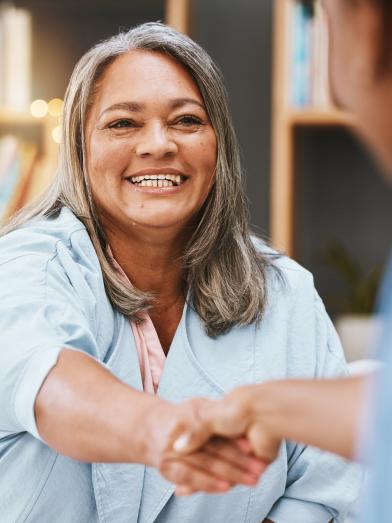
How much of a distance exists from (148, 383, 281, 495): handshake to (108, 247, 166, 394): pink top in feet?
1.43

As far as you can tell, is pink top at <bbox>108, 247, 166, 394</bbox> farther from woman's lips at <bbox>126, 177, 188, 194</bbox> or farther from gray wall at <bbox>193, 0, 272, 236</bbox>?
gray wall at <bbox>193, 0, 272, 236</bbox>

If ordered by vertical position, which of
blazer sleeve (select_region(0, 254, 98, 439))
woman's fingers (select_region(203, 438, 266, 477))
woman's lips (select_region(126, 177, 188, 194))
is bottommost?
woman's fingers (select_region(203, 438, 266, 477))

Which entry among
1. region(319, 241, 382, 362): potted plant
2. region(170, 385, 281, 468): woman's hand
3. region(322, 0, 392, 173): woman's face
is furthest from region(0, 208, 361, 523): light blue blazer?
region(319, 241, 382, 362): potted plant

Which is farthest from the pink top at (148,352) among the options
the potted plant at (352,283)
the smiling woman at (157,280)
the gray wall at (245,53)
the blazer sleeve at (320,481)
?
the gray wall at (245,53)

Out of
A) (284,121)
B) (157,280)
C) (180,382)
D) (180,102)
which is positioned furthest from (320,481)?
(284,121)

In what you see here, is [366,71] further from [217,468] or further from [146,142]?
[146,142]

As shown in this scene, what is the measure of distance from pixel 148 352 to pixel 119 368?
85mm

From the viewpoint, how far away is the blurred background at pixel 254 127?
3129 mm

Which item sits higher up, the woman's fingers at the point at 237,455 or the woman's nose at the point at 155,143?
the woman's nose at the point at 155,143

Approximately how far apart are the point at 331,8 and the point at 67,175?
2.80ft

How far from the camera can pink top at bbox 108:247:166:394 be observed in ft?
4.97

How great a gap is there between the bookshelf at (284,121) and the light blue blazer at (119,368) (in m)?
1.34

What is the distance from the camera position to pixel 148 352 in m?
1.53

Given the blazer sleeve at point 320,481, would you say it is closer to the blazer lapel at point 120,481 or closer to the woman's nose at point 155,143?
the blazer lapel at point 120,481
